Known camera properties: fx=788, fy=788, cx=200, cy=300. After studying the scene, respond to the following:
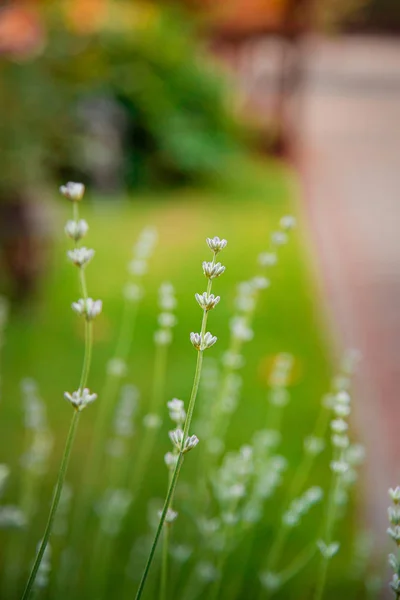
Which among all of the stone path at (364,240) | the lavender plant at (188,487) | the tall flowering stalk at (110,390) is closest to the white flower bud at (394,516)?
the lavender plant at (188,487)

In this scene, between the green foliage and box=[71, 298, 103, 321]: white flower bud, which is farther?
the green foliage

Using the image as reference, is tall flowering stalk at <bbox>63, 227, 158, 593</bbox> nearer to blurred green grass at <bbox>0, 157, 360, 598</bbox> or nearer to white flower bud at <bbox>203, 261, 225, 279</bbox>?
blurred green grass at <bbox>0, 157, 360, 598</bbox>

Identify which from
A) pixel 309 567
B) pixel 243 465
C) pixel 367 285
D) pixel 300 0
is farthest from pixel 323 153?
pixel 243 465

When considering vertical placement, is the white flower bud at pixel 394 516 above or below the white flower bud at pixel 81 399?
below

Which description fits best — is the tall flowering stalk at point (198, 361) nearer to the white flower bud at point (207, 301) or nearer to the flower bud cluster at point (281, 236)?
the white flower bud at point (207, 301)

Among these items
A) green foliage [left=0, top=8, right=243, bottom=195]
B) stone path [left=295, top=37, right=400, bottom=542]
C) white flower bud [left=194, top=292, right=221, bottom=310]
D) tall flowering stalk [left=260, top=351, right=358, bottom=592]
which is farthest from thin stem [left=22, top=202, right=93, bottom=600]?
Result: green foliage [left=0, top=8, right=243, bottom=195]

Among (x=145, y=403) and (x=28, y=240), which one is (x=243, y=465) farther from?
(x=28, y=240)

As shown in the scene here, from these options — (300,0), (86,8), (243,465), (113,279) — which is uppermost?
(300,0)
